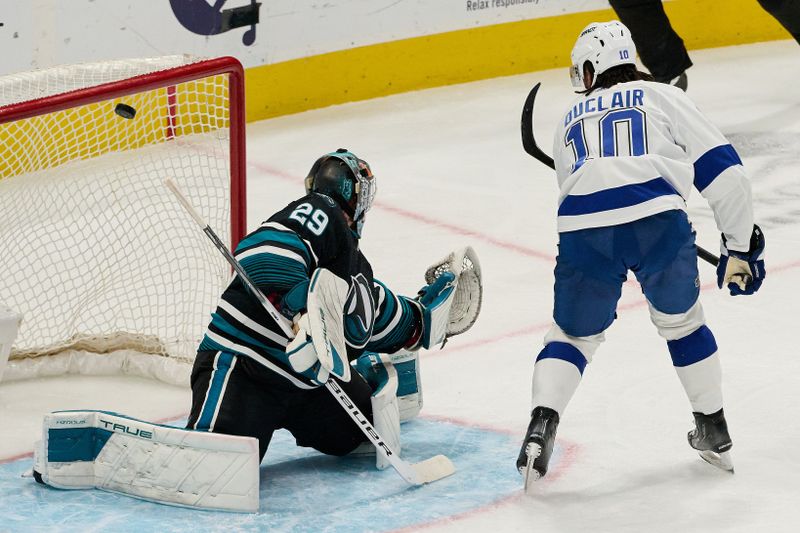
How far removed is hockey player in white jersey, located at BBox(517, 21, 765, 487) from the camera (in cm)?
271

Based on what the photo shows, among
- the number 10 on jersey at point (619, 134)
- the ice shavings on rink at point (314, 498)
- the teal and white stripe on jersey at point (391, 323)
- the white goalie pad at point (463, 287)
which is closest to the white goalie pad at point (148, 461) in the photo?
the ice shavings on rink at point (314, 498)

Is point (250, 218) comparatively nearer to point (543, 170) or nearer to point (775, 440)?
point (543, 170)

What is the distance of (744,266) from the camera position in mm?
2854

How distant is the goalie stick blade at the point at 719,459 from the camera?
2.91 m

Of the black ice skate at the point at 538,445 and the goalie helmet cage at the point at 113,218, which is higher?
the goalie helmet cage at the point at 113,218

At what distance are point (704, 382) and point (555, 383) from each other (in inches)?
11.2

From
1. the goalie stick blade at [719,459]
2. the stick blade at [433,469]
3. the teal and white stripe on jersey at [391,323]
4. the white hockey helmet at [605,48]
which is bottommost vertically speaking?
the stick blade at [433,469]

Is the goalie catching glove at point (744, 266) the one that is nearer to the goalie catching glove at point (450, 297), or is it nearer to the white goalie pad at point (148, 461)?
the goalie catching glove at point (450, 297)

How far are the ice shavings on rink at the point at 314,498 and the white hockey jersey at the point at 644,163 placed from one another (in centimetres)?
54

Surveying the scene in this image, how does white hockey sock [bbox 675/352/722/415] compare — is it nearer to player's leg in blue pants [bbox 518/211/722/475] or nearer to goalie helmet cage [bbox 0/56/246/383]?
player's leg in blue pants [bbox 518/211/722/475]

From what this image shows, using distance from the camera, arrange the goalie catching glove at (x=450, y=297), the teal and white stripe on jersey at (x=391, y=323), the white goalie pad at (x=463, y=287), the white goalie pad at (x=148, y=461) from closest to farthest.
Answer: the white goalie pad at (x=148, y=461) → the teal and white stripe on jersey at (x=391, y=323) → the goalie catching glove at (x=450, y=297) → the white goalie pad at (x=463, y=287)

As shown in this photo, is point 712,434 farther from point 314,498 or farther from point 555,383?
point 314,498

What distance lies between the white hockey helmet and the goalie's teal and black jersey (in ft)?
1.85

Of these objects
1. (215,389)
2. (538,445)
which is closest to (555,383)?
(538,445)
